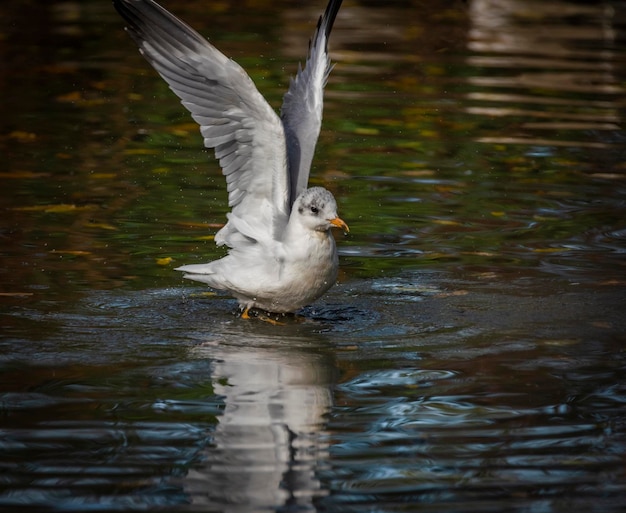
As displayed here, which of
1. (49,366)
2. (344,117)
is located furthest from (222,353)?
(344,117)

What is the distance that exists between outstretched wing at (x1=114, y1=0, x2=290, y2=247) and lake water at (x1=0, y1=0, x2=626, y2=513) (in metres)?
0.63

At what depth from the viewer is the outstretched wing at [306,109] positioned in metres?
7.98

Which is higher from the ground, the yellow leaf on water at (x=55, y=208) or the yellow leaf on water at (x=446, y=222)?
the yellow leaf on water at (x=55, y=208)

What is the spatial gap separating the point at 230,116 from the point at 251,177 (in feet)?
1.35

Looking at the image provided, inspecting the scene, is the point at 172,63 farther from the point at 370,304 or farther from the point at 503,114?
the point at 503,114

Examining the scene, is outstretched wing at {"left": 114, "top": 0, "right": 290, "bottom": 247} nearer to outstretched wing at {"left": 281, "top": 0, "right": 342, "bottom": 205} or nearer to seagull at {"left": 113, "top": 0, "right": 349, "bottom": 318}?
seagull at {"left": 113, "top": 0, "right": 349, "bottom": 318}

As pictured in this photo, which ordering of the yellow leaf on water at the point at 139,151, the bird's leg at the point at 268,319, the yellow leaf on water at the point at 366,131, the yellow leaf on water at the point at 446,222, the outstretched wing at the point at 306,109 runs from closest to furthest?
the bird's leg at the point at 268,319 < the outstretched wing at the point at 306,109 < the yellow leaf on water at the point at 446,222 < the yellow leaf on water at the point at 139,151 < the yellow leaf on water at the point at 366,131

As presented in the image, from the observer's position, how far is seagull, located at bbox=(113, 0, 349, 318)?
7.42 meters

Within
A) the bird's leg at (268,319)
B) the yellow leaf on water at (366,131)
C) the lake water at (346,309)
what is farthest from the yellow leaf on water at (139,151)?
the bird's leg at (268,319)

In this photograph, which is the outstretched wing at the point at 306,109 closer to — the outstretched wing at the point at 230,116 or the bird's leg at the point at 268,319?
the outstretched wing at the point at 230,116

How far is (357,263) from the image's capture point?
895cm

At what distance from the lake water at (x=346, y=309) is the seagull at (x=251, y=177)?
0.25 meters

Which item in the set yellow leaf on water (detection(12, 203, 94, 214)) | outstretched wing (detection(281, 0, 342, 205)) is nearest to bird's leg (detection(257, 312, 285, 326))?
outstretched wing (detection(281, 0, 342, 205))

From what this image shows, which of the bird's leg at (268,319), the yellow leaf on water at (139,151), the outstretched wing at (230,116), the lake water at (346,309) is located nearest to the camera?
the lake water at (346,309)
